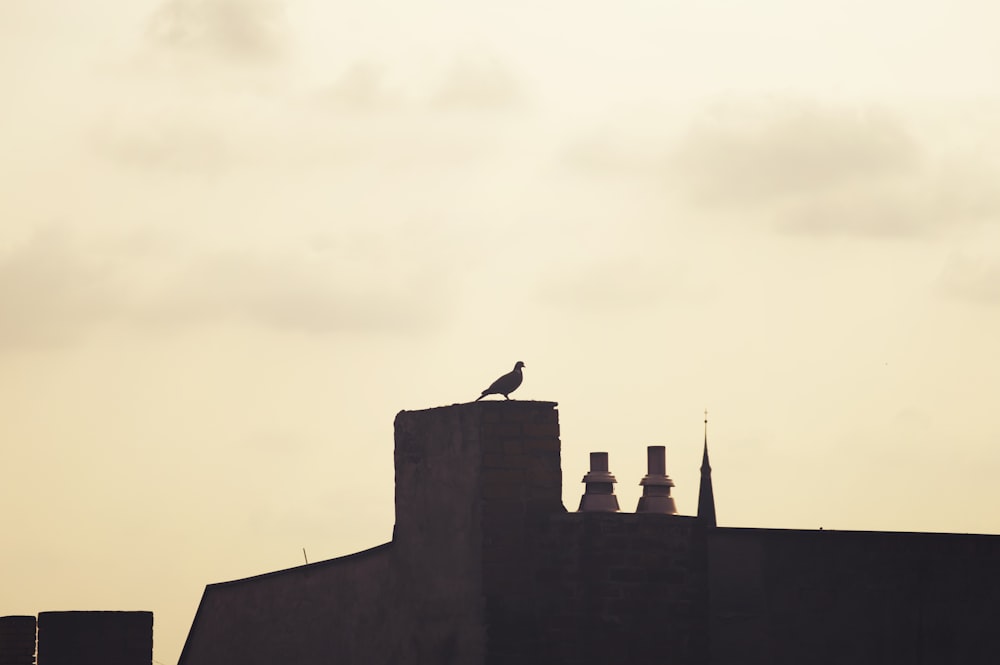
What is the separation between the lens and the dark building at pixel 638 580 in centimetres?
1348

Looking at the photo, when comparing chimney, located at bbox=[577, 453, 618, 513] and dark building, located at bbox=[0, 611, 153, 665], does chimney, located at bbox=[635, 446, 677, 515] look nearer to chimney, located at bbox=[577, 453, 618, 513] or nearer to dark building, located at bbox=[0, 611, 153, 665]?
chimney, located at bbox=[577, 453, 618, 513]

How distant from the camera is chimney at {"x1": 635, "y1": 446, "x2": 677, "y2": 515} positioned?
1435 cm

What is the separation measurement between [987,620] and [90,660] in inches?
409

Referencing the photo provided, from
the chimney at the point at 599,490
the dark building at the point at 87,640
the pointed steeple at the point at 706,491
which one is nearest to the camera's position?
the chimney at the point at 599,490

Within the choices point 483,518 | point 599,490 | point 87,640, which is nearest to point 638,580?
point 599,490

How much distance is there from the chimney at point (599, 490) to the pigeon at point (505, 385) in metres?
0.90

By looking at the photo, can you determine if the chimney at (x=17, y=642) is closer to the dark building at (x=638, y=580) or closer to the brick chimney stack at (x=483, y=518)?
the dark building at (x=638, y=580)

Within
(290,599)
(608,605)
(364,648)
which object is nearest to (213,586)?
(290,599)

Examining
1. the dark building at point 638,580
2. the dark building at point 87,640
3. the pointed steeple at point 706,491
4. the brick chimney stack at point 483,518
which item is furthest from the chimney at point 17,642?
the pointed steeple at point 706,491

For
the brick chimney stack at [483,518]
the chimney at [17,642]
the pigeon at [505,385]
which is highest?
the pigeon at [505,385]

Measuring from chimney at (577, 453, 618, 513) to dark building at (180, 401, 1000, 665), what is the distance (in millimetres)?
16

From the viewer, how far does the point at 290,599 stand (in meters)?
15.6

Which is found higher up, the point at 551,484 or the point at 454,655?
the point at 551,484

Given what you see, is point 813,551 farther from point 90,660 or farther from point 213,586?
point 90,660
